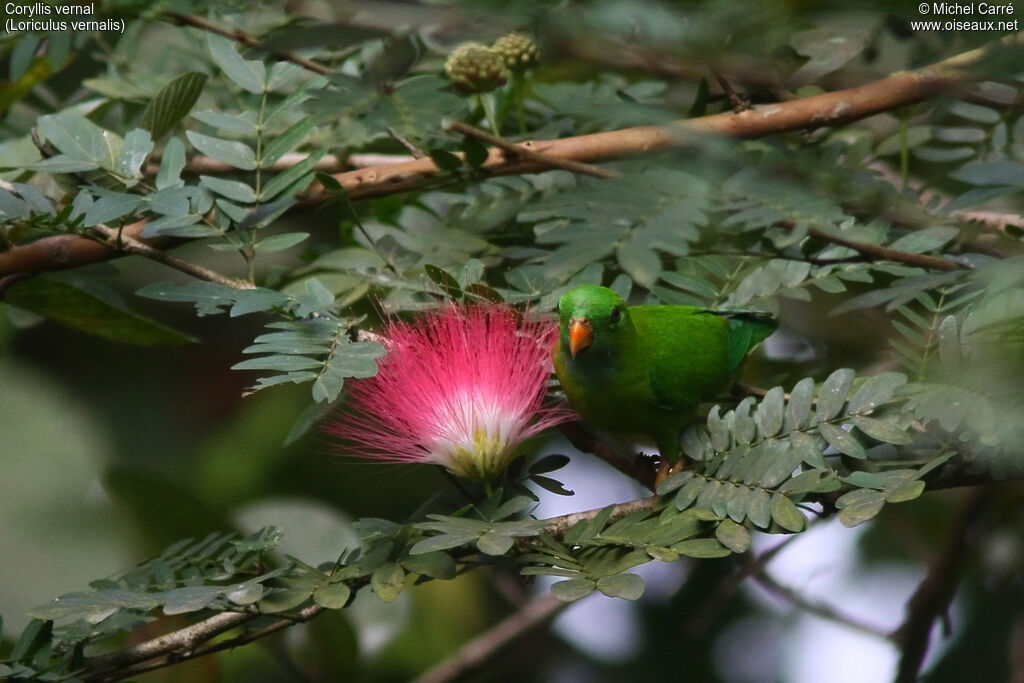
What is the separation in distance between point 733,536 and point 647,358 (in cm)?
49

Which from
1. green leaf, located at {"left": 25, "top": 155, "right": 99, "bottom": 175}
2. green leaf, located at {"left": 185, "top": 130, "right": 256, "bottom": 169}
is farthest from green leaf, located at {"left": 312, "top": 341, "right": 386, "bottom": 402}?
green leaf, located at {"left": 25, "top": 155, "right": 99, "bottom": 175}

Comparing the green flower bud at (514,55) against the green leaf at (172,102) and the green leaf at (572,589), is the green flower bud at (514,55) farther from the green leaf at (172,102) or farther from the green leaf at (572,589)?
the green leaf at (572,589)

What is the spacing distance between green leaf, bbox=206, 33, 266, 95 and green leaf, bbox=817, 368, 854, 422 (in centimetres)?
95

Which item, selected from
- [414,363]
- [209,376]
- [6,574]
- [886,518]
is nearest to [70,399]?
[209,376]

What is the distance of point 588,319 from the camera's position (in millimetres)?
1410

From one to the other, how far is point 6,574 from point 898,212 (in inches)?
82.0

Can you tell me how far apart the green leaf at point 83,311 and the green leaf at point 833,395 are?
96cm

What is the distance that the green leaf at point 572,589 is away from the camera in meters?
1.04

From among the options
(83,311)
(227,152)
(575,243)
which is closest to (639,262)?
(575,243)

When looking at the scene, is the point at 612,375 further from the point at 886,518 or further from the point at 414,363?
the point at 886,518

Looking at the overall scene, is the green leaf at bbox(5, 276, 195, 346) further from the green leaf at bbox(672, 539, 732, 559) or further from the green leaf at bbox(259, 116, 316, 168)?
the green leaf at bbox(672, 539, 732, 559)

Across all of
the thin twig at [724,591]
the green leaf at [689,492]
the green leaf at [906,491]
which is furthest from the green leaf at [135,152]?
the thin twig at [724,591]

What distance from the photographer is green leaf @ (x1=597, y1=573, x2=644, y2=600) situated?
1021 mm

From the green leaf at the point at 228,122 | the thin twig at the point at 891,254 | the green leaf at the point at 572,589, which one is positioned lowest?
the green leaf at the point at 572,589
